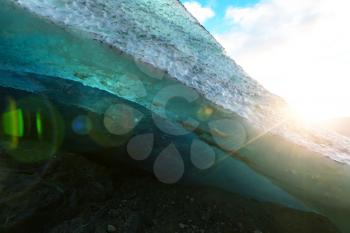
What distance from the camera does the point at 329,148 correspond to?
276cm

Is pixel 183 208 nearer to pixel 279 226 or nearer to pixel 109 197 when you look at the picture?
pixel 109 197

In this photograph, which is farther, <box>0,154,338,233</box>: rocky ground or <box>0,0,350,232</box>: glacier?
<box>0,154,338,233</box>: rocky ground

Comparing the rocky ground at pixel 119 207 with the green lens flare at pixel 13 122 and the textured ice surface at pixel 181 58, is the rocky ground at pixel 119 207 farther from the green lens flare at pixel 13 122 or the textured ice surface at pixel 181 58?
the textured ice surface at pixel 181 58

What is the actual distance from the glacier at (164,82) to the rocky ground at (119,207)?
60 centimetres

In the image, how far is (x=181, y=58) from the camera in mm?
2990

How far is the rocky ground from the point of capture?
9.87 ft

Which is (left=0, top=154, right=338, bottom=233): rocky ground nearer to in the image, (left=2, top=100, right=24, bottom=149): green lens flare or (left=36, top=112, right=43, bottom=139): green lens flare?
(left=36, top=112, right=43, bottom=139): green lens flare

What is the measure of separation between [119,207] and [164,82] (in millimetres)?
1553

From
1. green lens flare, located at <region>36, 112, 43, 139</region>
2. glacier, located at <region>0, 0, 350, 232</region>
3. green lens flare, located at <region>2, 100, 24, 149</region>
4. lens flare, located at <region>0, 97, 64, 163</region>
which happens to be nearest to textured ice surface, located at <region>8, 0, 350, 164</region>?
glacier, located at <region>0, 0, 350, 232</region>

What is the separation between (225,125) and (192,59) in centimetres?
80

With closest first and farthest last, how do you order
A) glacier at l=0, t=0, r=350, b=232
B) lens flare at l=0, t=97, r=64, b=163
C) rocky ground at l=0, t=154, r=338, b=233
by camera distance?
glacier at l=0, t=0, r=350, b=232 < rocky ground at l=0, t=154, r=338, b=233 < lens flare at l=0, t=97, r=64, b=163

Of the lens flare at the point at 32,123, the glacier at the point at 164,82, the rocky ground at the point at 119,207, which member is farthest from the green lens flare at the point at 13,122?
the rocky ground at the point at 119,207

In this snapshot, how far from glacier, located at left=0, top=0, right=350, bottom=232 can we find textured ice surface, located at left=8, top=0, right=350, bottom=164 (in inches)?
0.5

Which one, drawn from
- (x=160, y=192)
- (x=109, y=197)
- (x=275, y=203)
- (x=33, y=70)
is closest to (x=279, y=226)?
(x=275, y=203)
